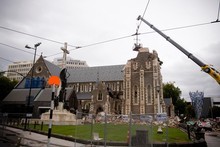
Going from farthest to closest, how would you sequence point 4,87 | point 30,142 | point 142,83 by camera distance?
point 4,87, point 142,83, point 30,142

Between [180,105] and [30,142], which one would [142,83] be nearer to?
[180,105]

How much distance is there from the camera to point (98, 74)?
65375 mm

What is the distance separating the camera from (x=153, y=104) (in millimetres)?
46438

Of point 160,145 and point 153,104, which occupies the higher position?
point 153,104

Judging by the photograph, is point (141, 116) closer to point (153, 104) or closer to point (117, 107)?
point (153, 104)

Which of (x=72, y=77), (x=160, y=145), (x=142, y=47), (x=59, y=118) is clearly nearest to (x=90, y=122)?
(x=160, y=145)

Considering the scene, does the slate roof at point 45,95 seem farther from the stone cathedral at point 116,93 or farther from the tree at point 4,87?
the tree at point 4,87

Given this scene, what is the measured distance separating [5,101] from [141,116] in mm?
44168

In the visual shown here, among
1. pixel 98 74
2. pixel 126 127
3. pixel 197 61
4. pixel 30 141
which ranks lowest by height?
pixel 30 141

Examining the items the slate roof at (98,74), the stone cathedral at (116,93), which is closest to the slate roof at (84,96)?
the stone cathedral at (116,93)

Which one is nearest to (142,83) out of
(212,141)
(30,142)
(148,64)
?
(148,64)

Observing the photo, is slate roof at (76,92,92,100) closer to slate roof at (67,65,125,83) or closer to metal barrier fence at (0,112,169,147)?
slate roof at (67,65,125,83)

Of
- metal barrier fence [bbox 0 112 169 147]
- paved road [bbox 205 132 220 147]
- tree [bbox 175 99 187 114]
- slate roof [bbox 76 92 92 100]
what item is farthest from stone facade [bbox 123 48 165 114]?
metal barrier fence [bbox 0 112 169 147]

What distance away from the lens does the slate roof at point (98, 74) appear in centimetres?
6198
